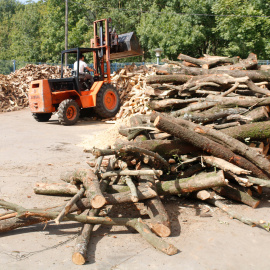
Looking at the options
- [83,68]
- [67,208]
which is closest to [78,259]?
[67,208]

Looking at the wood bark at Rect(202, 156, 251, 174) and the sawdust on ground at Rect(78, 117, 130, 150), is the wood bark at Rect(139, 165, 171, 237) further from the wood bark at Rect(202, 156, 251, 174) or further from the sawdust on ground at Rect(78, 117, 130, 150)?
the sawdust on ground at Rect(78, 117, 130, 150)

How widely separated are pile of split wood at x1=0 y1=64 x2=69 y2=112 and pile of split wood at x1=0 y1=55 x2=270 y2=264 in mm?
15848

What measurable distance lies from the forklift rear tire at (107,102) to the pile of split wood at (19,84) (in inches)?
313

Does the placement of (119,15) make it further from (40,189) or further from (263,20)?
(40,189)

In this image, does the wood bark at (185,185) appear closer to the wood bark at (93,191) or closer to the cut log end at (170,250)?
the wood bark at (93,191)

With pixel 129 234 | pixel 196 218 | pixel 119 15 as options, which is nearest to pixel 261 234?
pixel 196 218

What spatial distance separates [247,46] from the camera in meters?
27.5

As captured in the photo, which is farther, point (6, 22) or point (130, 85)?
point (6, 22)

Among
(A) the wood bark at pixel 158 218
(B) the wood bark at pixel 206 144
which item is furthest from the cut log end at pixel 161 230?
(B) the wood bark at pixel 206 144

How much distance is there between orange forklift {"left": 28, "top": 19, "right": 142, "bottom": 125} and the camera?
13.9 metres

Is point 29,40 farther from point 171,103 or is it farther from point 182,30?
point 171,103

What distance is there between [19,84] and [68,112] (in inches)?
372

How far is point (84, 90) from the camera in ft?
48.2

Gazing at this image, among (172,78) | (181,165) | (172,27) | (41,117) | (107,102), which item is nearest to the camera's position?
(181,165)
